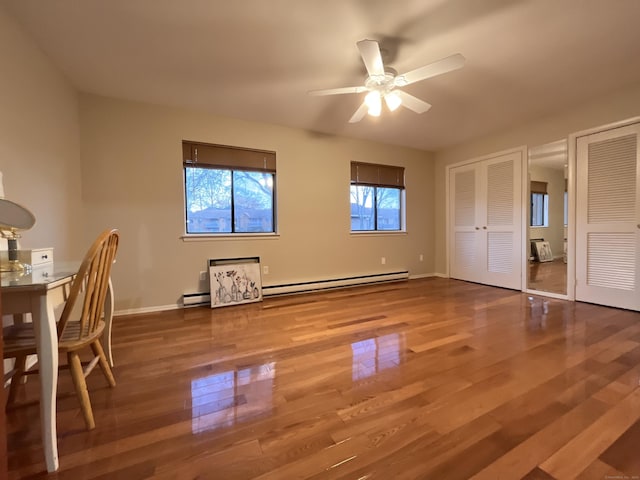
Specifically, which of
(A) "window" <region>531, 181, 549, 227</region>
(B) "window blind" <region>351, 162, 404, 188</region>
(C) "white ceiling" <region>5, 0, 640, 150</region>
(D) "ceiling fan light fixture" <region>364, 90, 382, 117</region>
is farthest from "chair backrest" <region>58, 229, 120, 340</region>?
(A) "window" <region>531, 181, 549, 227</region>

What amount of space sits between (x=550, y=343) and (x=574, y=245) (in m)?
1.91

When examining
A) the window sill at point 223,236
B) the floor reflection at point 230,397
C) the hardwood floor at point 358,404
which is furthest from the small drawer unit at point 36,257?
the window sill at point 223,236

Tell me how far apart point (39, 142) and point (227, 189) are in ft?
5.74

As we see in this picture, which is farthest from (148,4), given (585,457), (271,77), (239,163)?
(585,457)

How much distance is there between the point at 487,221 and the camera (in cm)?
430

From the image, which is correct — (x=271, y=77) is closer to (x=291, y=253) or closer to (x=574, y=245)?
(x=291, y=253)

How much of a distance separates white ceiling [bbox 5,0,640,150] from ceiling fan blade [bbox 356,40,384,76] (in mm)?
221

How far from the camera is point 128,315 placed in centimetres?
302

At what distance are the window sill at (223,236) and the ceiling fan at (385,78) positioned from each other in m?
1.93

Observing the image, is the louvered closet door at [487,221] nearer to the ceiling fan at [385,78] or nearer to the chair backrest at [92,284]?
the ceiling fan at [385,78]

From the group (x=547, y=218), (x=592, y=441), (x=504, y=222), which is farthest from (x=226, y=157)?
(x=547, y=218)

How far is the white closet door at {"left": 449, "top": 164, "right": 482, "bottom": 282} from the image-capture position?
14.7ft

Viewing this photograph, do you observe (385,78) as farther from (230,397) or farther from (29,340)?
(29,340)

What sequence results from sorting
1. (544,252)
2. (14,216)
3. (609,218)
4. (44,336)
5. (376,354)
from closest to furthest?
1. (44,336)
2. (14,216)
3. (376,354)
4. (609,218)
5. (544,252)
